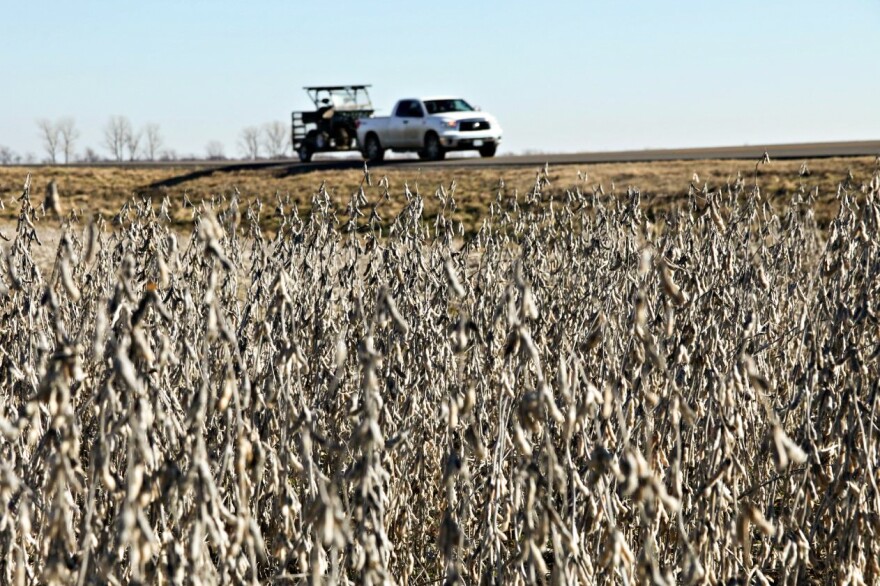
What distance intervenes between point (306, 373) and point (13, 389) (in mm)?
1325

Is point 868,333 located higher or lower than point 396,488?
higher

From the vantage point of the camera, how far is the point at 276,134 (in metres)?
73.7

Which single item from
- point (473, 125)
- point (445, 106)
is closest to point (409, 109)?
point (445, 106)

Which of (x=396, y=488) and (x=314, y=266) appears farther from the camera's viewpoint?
(x=314, y=266)

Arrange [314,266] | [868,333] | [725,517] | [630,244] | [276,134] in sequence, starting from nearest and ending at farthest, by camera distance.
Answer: [725,517] → [868,333] → [630,244] → [314,266] → [276,134]

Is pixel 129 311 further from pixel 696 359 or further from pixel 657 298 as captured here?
pixel 657 298

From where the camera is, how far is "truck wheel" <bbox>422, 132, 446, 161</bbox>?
20266mm

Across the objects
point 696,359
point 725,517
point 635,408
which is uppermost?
point 696,359

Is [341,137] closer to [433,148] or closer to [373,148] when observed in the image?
[373,148]

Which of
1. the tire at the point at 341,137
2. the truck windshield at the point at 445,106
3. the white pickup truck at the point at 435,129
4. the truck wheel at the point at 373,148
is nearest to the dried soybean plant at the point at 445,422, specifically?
the white pickup truck at the point at 435,129

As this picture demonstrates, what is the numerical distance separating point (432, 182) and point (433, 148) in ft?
19.5

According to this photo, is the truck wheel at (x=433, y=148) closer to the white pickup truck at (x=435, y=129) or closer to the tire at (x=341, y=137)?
the white pickup truck at (x=435, y=129)

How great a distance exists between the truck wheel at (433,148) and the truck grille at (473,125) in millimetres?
506

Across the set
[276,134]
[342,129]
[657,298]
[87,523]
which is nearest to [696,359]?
[657,298]
